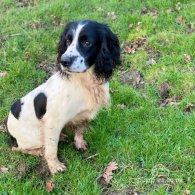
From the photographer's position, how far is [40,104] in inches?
150

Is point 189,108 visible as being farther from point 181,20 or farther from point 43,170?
point 181,20

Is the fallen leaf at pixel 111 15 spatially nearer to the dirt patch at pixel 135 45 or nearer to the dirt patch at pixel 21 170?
the dirt patch at pixel 135 45

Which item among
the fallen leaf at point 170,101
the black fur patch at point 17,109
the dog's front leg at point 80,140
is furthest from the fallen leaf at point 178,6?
the black fur patch at point 17,109

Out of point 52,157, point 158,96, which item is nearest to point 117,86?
point 158,96

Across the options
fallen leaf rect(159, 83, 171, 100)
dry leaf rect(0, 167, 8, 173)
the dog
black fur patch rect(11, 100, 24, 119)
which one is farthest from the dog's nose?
fallen leaf rect(159, 83, 171, 100)

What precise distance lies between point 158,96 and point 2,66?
7.01 ft

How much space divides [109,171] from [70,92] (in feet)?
2.68

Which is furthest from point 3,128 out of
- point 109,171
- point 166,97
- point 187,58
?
point 187,58

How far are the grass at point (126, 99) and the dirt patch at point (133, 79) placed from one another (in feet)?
0.23

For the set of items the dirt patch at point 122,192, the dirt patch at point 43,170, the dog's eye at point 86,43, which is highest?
the dog's eye at point 86,43

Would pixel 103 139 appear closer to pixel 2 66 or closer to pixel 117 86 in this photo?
pixel 117 86

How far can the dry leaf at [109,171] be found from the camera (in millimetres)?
3781

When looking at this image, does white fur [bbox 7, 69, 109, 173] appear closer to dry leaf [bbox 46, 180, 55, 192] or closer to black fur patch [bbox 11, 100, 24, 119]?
black fur patch [bbox 11, 100, 24, 119]

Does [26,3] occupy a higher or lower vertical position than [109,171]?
higher
